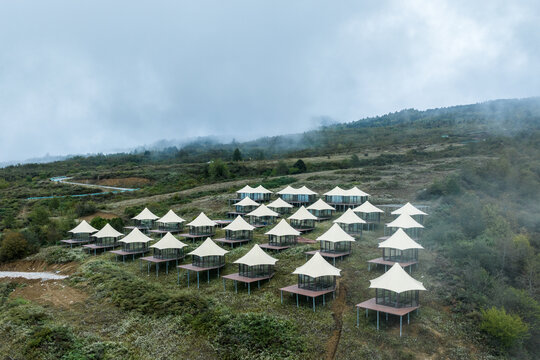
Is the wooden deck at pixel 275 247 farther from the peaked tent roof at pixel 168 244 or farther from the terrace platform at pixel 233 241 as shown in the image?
the peaked tent roof at pixel 168 244

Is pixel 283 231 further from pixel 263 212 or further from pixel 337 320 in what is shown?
pixel 337 320

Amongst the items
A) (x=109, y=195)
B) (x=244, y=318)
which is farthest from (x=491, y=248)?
(x=109, y=195)

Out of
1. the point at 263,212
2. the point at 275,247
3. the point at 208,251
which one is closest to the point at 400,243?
the point at 275,247

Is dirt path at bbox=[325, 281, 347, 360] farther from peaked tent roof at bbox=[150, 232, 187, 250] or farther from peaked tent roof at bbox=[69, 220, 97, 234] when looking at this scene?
peaked tent roof at bbox=[69, 220, 97, 234]

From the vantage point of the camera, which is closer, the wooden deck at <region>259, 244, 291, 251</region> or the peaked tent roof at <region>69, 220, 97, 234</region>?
the wooden deck at <region>259, 244, 291, 251</region>

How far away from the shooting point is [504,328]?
18.8m

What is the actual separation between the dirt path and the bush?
6764 millimetres

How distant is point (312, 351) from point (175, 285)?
44.3ft

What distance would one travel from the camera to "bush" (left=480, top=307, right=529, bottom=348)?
61.3 feet

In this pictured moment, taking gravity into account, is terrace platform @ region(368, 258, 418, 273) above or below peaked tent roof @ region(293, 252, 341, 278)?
below

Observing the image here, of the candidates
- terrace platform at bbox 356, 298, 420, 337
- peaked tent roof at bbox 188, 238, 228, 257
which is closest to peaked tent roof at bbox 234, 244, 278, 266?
peaked tent roof at bbox 188, 238, 228, 257

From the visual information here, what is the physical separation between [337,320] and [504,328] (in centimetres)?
760

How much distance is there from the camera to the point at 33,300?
29.2 metres

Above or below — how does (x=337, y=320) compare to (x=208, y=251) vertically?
below
